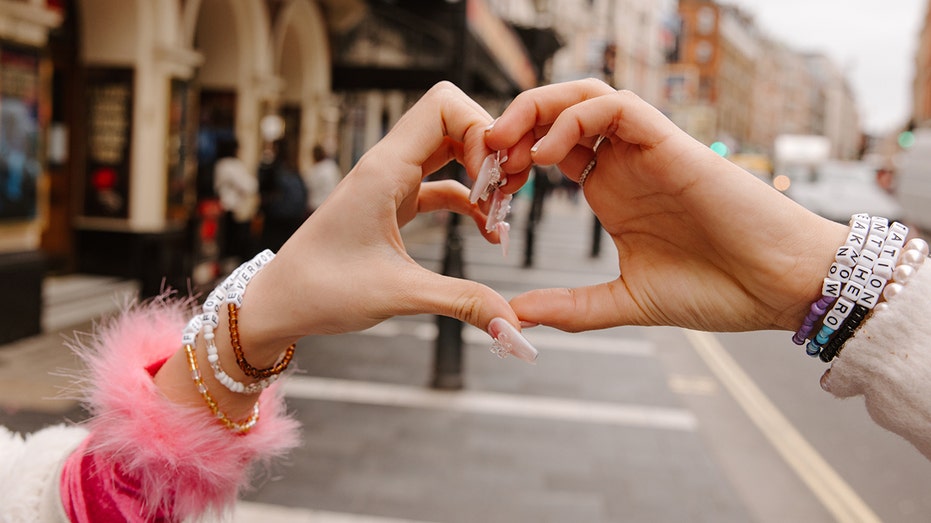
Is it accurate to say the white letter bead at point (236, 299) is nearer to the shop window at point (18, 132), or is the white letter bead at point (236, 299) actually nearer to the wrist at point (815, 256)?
the wrist at point (815, 256)

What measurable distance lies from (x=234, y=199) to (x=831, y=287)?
936 cm

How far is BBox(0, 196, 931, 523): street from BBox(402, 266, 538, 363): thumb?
214 centimetres

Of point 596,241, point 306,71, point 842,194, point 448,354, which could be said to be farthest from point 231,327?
point 842,194

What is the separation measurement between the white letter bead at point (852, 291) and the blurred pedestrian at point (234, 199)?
29.6 feet

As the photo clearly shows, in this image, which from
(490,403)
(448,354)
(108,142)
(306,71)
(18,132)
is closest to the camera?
(490,403)

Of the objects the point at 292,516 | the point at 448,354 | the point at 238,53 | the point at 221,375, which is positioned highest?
the point at 238,53

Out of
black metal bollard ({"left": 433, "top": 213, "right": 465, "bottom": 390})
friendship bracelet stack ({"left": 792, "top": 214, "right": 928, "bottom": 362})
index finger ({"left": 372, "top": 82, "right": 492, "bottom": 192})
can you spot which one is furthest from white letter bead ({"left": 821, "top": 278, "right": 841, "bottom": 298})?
black metal bollard ({"left": 433, "top": 213, "right": 465, "bottom": 390})

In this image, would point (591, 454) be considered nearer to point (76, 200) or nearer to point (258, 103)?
point (76, 200)

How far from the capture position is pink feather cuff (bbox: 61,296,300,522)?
1.19m

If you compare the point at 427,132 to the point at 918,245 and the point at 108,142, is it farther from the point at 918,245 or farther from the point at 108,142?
the point at 108,142

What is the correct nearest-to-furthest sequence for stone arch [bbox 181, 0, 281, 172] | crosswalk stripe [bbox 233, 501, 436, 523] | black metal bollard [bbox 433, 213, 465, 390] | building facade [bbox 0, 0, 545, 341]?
crosswalk stripe [bbox 233, 501, 436, 523] < black metal bollard [bbox 433, 213, 465, 390] < building facade [bbox 0, 0, 545, 341] < stone arch [bbox 181, 0, 281, 172]

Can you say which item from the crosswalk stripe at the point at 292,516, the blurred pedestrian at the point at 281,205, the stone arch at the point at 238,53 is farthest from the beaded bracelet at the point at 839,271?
the stone arch at the point at 238,53

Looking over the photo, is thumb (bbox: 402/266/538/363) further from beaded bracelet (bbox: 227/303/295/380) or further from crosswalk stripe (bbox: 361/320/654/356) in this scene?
crosswalk stripe (bbox: 361/320/654/356)

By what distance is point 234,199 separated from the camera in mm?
9820
